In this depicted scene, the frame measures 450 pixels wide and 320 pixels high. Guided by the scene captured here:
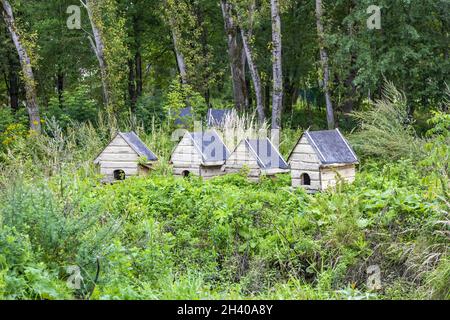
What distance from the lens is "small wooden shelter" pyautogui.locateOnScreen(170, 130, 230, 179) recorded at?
411 inches

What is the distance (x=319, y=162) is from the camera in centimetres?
922

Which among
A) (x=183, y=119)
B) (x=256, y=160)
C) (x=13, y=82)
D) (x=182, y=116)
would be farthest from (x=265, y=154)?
(x=13, y=82)

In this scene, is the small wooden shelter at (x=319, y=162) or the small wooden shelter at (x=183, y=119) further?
the small wooden shelter at (x=183, y=119)

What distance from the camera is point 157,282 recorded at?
614 centimetres

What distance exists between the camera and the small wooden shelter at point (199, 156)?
1043 centimetres

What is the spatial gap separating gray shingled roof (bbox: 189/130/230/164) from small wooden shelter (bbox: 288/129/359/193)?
145cm

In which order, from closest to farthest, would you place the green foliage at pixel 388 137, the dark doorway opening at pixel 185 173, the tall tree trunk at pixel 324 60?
the dark doorway opening at pixel 185 173
the green foliage at pixel 388 137
the tall tree trunk at pixel 324 60

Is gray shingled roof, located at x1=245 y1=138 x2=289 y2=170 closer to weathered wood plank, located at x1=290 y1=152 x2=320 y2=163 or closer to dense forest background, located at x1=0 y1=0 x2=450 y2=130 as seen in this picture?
weathered wood plank, located at x1=290 y1=152 x2=320 y2=163

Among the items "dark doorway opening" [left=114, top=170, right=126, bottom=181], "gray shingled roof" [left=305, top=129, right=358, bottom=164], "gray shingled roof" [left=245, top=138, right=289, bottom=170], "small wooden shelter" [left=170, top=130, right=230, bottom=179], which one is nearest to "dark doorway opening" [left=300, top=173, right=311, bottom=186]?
"gray shingled roof" [left=305, top=129, right=358, bottom=164]

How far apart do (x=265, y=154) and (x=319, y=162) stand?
138 cm

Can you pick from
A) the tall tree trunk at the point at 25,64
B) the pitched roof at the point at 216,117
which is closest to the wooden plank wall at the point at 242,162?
the pitched roof at the point at 216,117

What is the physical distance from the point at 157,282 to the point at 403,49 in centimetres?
945

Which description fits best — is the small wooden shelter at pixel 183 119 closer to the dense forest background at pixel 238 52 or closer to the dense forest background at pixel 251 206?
the dense forest background at pixel 251 206

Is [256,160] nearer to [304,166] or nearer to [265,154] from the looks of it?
[265,154]
